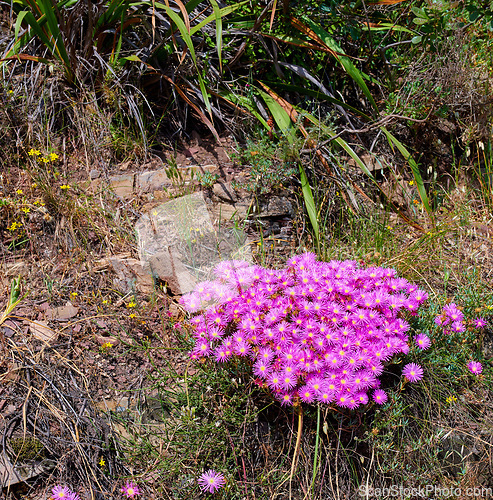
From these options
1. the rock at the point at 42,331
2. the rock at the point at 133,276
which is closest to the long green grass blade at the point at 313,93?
the rock at the point at 133,276

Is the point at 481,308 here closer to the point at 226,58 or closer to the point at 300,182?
the point at 300,182

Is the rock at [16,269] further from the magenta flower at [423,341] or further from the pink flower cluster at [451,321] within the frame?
the pink flower cluster at [451,321]

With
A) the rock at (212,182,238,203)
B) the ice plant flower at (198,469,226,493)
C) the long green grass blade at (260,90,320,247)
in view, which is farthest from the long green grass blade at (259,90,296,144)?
the ice plant flower at (198,469,226,493)

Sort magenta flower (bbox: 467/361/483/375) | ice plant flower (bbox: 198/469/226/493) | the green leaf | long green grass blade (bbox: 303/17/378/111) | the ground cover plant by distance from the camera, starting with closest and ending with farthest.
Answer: ice plant flower (bbox: 198/469/226/493)
the ground cover plant
magenta flower (bbox: 467/361/483/375)
the green leaf
long green grass blade (bbox: 303/17/378/111)

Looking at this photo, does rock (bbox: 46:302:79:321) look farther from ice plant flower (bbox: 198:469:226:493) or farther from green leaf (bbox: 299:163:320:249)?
green leaf (bbox: 299:163:320:249)

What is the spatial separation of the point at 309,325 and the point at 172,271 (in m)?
0.86

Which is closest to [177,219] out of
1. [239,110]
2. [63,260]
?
[63,260]

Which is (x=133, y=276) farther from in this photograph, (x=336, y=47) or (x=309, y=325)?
(x=336, y=47)

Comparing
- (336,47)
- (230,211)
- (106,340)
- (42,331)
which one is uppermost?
(336,47)

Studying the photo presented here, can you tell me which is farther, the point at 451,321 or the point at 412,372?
the point at 451,321

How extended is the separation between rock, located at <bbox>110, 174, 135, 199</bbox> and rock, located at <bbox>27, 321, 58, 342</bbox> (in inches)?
35.7

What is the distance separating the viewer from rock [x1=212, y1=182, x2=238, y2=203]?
2.65m

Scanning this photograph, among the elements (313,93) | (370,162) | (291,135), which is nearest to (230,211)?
(291,135)

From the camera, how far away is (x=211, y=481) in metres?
1.62
